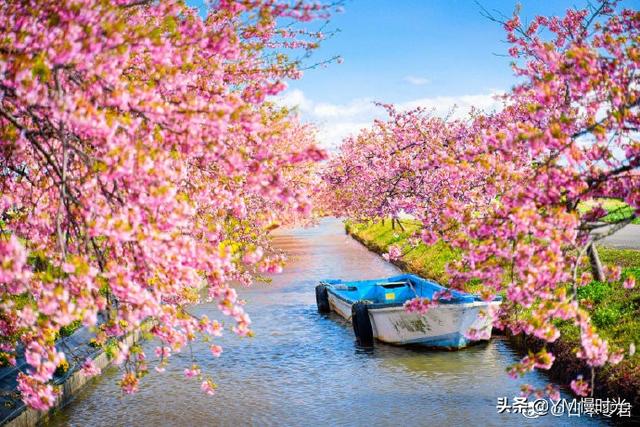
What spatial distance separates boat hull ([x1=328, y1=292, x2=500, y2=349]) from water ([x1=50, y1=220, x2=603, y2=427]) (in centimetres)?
30

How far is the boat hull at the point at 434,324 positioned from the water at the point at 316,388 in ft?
0.99

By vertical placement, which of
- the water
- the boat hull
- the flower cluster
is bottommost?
the water

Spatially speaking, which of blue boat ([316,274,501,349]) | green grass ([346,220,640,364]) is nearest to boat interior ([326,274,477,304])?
blue boat ([316,274,501,349])

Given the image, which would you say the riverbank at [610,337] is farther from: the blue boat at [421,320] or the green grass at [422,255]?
the green grass at [422,255]

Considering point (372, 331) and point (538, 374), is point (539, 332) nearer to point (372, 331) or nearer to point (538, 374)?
point (538, 374)

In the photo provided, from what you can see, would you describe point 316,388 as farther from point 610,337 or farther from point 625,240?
point 625,240

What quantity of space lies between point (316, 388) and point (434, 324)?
13.6 feet

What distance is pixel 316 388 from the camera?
14891 millimetres

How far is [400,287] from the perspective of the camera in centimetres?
2245

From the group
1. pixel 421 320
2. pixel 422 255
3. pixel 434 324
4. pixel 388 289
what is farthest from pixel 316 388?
pixel 422 255

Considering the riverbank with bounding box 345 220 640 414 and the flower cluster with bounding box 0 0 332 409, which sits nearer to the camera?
the flower cluster with bounding box 0 0 332 409

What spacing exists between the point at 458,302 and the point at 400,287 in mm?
5335

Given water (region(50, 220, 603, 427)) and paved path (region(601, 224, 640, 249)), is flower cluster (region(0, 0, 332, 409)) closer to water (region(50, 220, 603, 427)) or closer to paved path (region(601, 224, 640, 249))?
water (region(50, 220, 603, 427))

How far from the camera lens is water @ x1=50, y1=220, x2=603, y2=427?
42.9 feet
